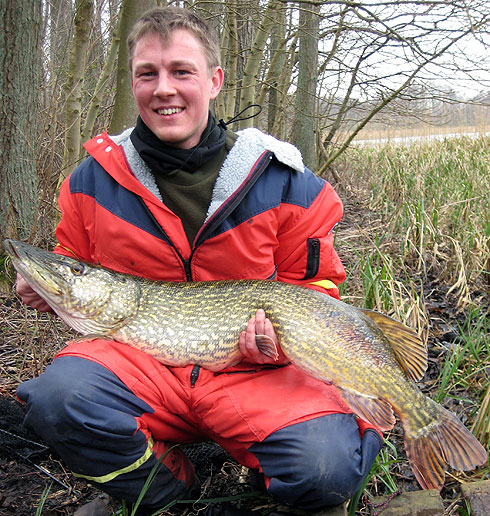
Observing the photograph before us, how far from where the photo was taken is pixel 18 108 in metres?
3.29

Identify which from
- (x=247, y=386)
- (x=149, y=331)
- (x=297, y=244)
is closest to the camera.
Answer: (x=247, y=386)

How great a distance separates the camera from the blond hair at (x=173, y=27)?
2.00 m

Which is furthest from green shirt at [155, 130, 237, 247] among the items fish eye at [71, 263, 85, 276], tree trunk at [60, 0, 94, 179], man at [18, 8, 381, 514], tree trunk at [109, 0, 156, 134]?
tree trunk at [60, 0, 94, 179]

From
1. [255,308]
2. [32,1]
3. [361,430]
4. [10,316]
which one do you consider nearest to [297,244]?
[255,308]

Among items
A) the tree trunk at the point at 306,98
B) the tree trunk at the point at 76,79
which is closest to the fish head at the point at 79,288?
the tree trunk at the point at 76,79

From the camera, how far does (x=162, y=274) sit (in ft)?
6.66

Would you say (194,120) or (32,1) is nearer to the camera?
(194,120)

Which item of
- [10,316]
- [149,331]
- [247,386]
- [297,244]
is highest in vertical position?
[297,244]

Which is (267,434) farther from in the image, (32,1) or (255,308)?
(32,1)

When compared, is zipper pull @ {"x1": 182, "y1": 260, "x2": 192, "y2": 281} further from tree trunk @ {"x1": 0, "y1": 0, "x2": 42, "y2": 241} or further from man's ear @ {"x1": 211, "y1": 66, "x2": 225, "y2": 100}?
tree trunk @ {"x1": 0, "y1": 0, "x2": 42, "y2": 241}

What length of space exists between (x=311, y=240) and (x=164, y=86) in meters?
0.84

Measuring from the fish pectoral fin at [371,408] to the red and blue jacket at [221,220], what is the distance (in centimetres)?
47

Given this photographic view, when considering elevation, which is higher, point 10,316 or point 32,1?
point 32,1

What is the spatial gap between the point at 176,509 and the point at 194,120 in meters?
1.54
